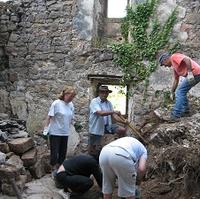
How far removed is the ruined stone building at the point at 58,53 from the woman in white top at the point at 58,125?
191 cm

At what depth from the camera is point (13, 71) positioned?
8.52m

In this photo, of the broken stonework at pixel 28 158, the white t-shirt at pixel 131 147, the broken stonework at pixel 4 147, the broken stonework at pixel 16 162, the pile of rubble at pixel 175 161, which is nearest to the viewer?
the white t-shirt at pixel 131 147

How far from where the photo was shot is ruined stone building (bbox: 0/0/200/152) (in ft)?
25.4

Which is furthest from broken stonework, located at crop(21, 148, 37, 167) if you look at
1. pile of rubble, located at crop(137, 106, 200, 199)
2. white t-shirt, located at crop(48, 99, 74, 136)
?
pile of rubble, located at crop(137, 106, 200, 199)

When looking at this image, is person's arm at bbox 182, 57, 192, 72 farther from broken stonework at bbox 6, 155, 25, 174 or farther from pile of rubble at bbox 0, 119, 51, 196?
broken stonework at bbox 6, 155, 25, 174

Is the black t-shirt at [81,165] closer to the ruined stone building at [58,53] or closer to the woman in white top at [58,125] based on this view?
the woman in white top at [58,125]

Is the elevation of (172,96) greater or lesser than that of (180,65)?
lesser

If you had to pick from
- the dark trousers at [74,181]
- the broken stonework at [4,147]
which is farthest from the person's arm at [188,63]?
the broken stonework at [4,147]

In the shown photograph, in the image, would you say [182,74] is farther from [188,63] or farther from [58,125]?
[58,125]

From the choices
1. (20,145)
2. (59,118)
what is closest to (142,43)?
(59,118)

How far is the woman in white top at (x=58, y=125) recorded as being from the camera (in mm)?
6066

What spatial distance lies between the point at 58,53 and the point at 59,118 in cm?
244

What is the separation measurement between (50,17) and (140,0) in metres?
1.84

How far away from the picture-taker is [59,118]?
6.12 metres
